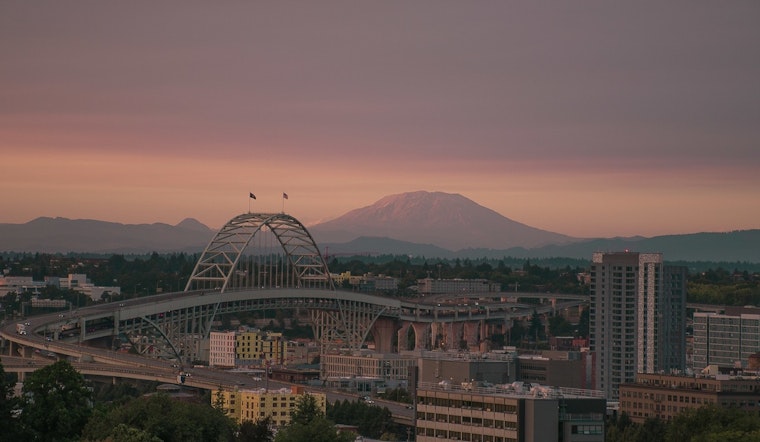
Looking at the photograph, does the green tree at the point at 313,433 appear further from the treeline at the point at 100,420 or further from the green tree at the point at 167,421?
the green tree at the point at 167,421

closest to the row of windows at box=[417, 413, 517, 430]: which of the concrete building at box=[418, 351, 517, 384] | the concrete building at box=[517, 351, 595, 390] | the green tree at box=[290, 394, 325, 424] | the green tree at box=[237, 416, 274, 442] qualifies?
the concrete building at box=[418, 351, 517, 384]

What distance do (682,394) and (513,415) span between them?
219 feet

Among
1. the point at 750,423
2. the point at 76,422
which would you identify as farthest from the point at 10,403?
the point at 750,423

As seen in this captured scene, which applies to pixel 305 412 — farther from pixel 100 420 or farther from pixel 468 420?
pixel 468 420

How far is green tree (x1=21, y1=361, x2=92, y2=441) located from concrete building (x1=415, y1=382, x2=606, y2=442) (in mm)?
19256

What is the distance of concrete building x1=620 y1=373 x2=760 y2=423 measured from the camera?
147750 mm

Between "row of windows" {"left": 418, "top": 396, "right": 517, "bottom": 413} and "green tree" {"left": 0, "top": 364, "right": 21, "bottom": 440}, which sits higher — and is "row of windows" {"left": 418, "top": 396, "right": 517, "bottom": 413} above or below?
above

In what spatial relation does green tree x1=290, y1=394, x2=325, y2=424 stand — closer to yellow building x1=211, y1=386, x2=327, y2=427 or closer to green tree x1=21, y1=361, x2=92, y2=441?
yellow building x1=211, y1=386, x2=327, y2=427

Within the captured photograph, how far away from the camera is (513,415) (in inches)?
3425

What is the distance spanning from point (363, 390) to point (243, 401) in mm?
46554

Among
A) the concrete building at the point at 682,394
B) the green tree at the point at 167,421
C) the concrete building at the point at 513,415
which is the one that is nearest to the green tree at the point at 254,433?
the green tree at the point at 167,421

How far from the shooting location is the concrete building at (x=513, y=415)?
284ft

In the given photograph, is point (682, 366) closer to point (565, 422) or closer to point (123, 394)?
point (123, 394)

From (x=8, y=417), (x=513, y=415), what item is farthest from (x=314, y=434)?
(x=513, y=415)
